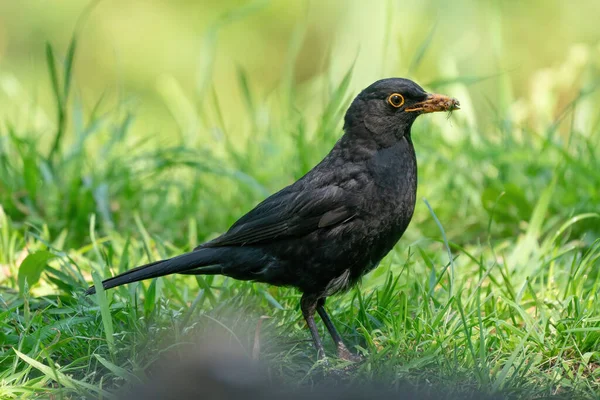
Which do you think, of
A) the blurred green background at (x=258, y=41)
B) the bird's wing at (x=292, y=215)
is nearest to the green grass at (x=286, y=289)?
the bird's wing at (x=292, y=215)

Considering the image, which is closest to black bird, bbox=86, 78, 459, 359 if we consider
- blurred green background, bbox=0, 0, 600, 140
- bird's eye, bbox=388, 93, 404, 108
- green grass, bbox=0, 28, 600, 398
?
bird's eye, bbox=388, 93, 404, 108

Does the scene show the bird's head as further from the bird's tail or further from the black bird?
the bird's tail

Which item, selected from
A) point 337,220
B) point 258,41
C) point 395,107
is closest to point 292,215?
point 337,220

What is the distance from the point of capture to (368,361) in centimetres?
335

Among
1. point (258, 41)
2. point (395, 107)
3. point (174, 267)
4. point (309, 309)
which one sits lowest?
point (309, 309)

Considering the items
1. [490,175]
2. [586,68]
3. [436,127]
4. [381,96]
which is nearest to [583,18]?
[586,68]

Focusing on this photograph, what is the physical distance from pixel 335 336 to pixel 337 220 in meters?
0.51

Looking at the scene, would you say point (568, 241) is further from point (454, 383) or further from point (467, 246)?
point (454, 383)

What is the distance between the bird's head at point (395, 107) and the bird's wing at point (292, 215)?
1.22 feet

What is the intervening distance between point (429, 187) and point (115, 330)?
2.50 meters

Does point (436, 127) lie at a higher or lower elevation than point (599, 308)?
higher

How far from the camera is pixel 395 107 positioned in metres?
3.97

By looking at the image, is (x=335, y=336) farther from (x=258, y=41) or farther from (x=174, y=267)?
(x=258, y=41)

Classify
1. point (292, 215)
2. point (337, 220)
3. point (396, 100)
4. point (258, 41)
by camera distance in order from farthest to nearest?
Answer: point (258, 41)
point (396, 100)
point (292, 215)
point (337, 220)
